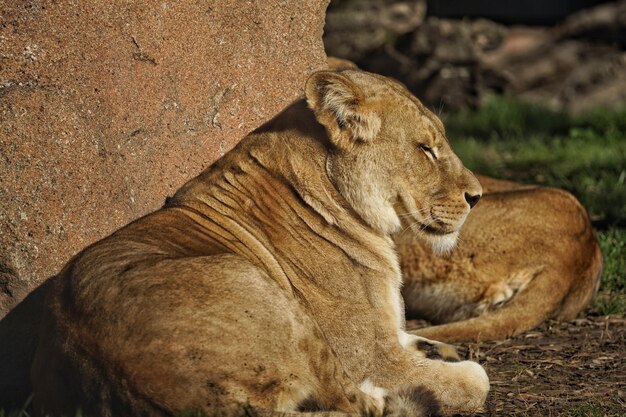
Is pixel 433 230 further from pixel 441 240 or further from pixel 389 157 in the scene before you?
pixel 389 157

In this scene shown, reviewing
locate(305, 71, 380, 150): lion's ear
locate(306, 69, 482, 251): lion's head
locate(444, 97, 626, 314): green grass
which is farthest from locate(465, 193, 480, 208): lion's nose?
locate(444, 97, 626, 314): green grass

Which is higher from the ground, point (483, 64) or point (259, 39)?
point (259, 39)

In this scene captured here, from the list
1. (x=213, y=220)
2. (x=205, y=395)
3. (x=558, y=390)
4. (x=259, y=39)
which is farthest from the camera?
(x=259, y=39)

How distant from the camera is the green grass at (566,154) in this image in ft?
21.1

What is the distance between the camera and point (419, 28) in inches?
420

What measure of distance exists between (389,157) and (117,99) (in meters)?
1.11

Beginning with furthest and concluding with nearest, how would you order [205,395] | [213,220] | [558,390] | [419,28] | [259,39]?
[419,28] < [259,39] < [558,390] < [213,220] < [205,395]

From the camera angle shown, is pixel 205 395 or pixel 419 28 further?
pixel 419 28

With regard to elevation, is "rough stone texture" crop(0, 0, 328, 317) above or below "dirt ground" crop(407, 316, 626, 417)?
above

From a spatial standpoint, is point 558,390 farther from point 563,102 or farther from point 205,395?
point 563,102

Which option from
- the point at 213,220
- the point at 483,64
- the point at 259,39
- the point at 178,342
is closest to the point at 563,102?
the point at 483,64

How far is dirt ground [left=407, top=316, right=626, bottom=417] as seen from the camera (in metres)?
4.20

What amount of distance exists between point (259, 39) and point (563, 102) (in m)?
6.52

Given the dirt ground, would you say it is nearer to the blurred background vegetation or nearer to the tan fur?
the tan fur
